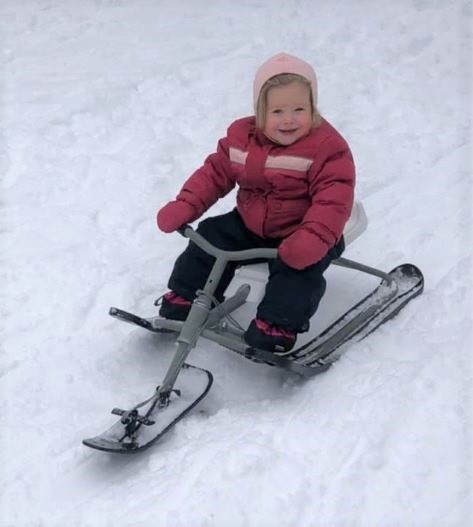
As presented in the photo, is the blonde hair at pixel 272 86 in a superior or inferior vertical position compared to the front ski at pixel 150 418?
superior

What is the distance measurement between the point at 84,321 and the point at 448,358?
2.02 metres

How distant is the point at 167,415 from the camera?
137 inches

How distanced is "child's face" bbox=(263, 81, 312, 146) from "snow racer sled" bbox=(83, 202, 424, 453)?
0.64 meters

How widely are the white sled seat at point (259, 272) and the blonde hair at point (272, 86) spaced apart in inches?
23.7

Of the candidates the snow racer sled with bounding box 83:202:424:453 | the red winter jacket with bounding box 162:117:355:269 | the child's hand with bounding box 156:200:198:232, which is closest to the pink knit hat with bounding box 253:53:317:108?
the red winter jacket with bounding box 162:117:355:269

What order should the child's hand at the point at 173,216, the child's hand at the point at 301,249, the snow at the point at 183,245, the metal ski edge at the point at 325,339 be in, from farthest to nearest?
the child's hand at the point at 173,216, the metal ski edge at the point at 325,339, the child's hand at the point at 301,249, the snow at the point at 183,245

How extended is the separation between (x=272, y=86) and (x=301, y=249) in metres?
0.86

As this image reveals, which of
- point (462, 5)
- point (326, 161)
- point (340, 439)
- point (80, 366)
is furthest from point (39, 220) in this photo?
point (462, 5)

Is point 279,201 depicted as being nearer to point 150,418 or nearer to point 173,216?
point 173,216

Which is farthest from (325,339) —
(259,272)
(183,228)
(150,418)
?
(150,418)

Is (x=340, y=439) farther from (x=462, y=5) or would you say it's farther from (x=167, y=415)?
(x=462, y=5)

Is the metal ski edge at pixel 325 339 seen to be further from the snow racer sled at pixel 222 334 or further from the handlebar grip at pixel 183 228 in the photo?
the handlebar grip at pixel 183 228

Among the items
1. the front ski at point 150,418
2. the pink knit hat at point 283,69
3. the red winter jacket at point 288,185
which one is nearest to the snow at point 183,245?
the front ski at point 150,418

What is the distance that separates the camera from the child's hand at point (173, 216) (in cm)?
392
